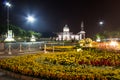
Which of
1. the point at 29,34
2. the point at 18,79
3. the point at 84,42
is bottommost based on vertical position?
the point at 18,79

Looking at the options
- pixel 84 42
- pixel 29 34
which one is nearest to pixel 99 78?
pixel 84 42

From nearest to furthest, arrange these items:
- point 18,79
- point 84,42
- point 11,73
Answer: point 18,79 < point 11,73 < point 84,42

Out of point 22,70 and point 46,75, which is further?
point 22,70

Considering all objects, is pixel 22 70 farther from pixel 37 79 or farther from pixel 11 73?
pixel 37 79

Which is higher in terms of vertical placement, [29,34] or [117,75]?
[29,34]

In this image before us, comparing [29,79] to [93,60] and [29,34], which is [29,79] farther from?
[29,34]

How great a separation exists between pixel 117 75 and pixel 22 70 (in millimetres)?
4128

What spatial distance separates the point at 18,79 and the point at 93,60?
5.64 metres

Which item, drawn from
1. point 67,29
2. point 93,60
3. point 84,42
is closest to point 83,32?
point 67,29

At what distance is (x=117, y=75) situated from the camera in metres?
11.0

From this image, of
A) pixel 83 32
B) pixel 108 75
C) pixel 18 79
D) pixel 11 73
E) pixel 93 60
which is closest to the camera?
pixel 108 75

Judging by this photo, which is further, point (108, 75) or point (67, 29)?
point (67, 29)

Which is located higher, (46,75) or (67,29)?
(67,29)

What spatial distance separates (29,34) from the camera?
98.0 meters
